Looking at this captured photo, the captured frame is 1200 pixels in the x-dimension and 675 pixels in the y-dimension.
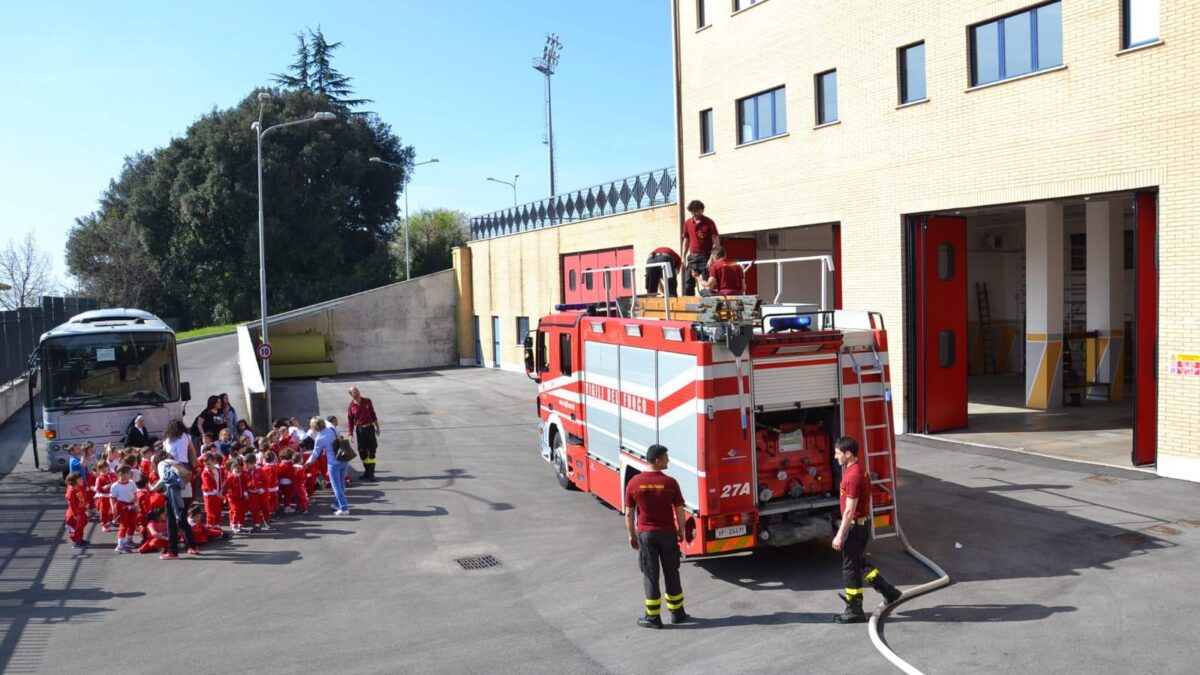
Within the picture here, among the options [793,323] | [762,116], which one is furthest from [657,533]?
[762,116]

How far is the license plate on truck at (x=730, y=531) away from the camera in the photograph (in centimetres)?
927

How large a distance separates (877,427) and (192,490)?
31.1 ft

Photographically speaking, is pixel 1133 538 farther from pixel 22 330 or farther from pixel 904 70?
pixel 22 330

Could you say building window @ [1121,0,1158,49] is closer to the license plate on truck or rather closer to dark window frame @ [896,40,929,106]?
dark window frame @ [896,40,929,106]

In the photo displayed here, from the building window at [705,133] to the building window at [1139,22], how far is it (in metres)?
11.4

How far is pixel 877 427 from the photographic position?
32.1 feet

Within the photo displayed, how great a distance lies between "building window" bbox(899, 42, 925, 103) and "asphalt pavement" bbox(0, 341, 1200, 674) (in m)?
7.68

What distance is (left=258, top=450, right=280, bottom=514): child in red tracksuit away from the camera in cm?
1298

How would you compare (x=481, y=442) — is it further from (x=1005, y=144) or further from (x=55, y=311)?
(x=55, y=311)

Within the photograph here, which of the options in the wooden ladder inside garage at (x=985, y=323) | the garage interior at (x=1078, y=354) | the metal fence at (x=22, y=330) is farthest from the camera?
the wooden ladder inside garage at (x=985, y=323)

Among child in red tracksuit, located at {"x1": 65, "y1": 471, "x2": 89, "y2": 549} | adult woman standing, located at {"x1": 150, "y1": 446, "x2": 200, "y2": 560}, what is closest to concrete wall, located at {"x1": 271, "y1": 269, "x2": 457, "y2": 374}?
child in red tracksuit, located at {"x1": 65, "y1": 471, "x2": 89, "y2": 549}

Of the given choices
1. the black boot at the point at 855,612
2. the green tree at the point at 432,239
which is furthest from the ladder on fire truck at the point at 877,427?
the green tree at the point at 432,239

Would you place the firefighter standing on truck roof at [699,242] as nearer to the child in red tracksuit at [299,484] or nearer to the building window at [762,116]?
the child in red tracksuit at [299,484]

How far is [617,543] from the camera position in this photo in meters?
11.3
